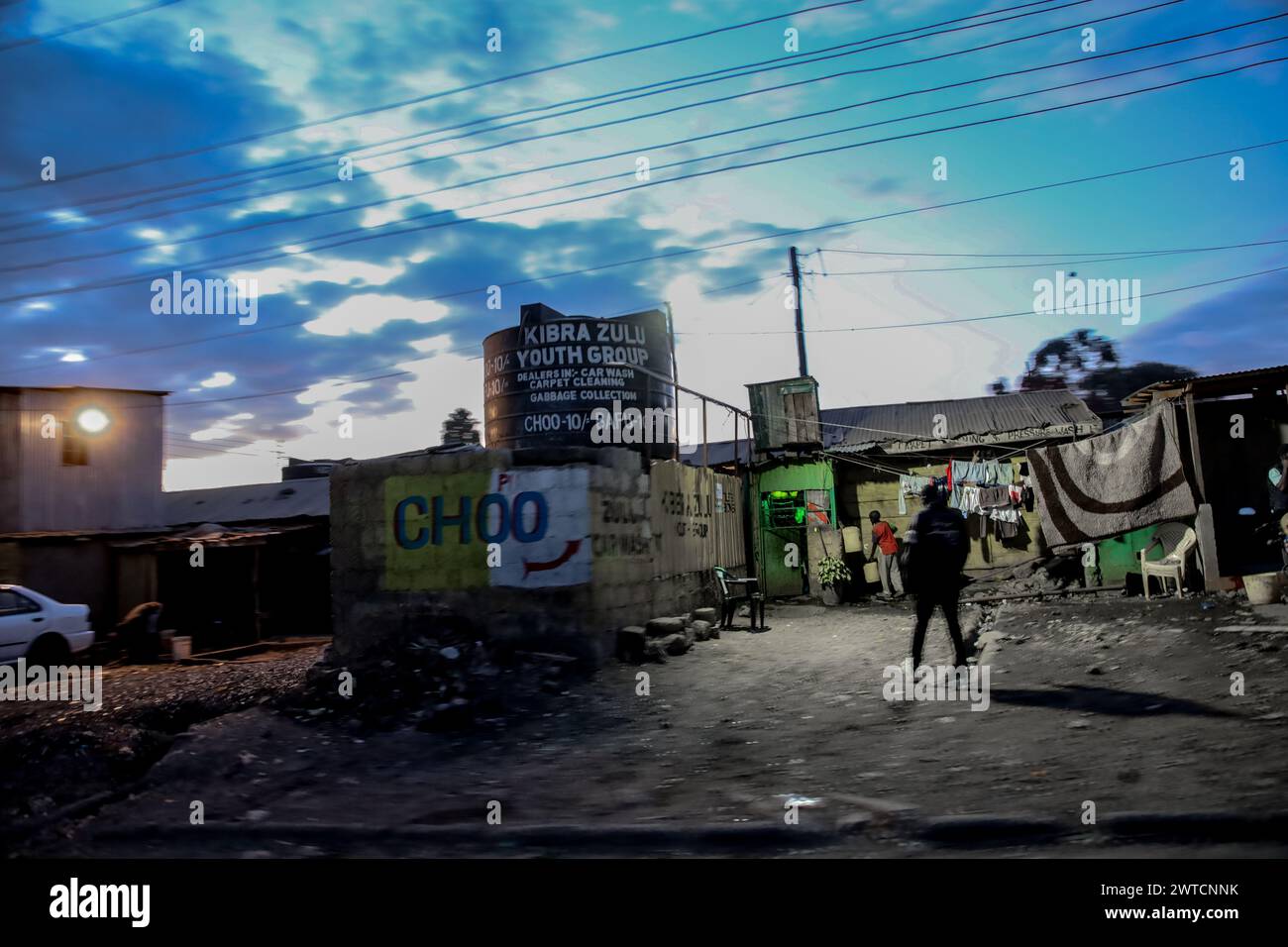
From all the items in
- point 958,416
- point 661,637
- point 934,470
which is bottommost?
point 661,637

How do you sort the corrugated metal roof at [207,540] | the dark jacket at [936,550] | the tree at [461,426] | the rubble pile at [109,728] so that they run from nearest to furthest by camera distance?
the rubble pile at [109,728]
the dark jacket at [936,550]
the corrugated metal roof at [207,540]
the tree at [461,426]

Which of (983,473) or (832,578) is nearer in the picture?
(983,473)

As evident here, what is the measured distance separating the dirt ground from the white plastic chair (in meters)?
2.77

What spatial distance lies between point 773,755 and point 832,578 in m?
12.6

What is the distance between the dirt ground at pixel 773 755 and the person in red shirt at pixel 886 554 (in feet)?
26.1

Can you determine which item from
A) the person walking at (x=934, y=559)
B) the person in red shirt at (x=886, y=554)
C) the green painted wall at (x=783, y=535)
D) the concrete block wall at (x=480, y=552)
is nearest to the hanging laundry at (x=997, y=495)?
the person in red shirt at (x=886, y=554)

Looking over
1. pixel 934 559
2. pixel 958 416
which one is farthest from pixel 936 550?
pixel 958 416

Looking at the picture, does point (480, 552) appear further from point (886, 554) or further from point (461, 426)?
point (461, 426)

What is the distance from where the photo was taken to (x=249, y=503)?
26719mm

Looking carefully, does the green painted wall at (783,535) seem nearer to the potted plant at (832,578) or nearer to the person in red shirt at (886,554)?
the potted plant at (832,578)

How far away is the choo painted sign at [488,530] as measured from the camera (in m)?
9.84
